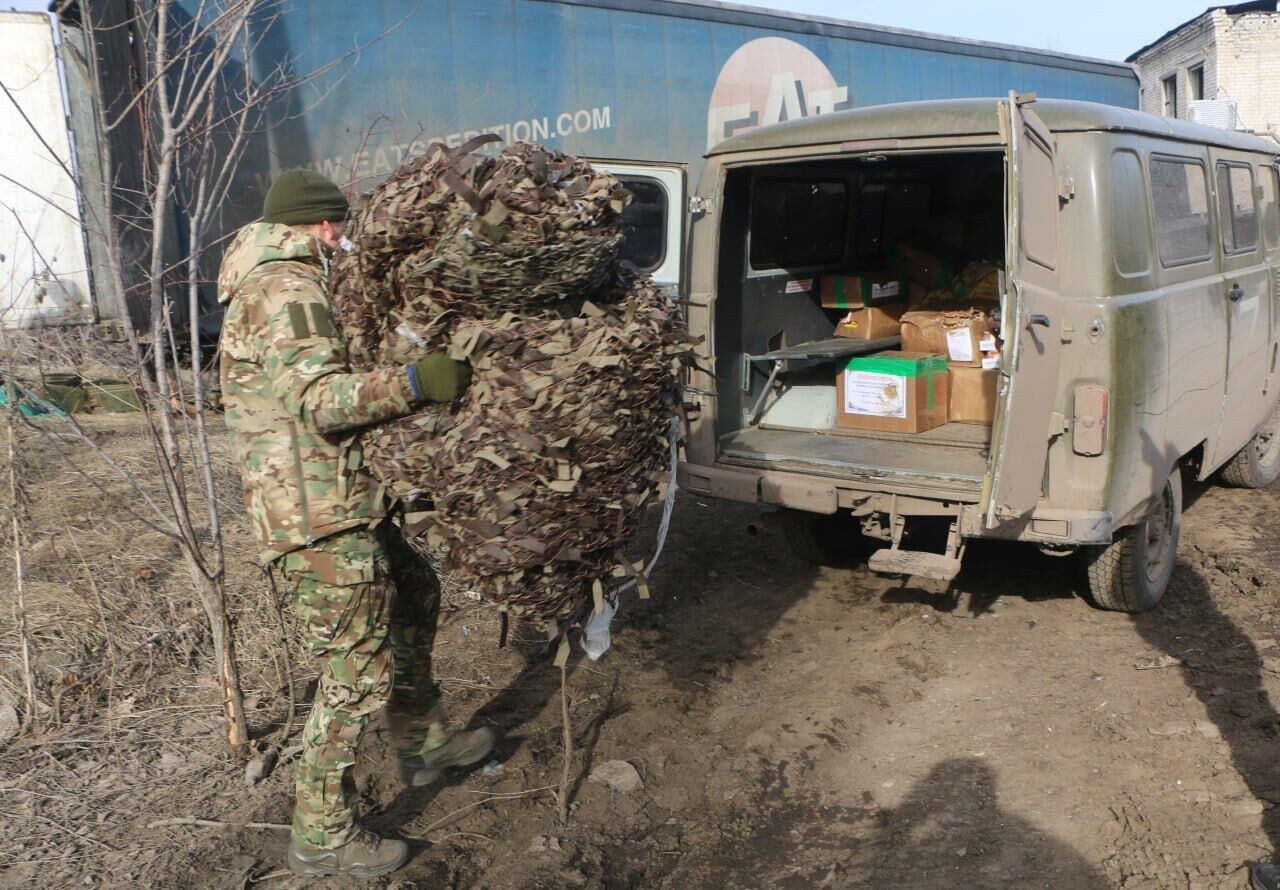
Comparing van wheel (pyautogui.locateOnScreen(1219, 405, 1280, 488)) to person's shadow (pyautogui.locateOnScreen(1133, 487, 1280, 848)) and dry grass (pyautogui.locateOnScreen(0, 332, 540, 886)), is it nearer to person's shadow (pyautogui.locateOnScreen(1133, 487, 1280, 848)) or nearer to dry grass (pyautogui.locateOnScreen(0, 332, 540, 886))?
person's shadow (pyautogui.locateOnScreen(1133, 487, 1280, 848))

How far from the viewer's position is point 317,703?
2.92m

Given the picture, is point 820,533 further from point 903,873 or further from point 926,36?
point 926,36

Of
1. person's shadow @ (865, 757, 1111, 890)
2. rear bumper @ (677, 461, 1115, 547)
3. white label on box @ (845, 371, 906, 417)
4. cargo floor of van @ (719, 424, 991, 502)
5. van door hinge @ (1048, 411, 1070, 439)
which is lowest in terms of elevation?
person's shadow @ (865, 757, 1111, 890)

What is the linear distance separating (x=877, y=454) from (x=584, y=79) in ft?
17.3

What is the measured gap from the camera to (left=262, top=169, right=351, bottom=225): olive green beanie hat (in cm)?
283

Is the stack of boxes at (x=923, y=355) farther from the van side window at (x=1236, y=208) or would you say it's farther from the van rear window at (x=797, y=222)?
the van side window at (x=1236, y=208)

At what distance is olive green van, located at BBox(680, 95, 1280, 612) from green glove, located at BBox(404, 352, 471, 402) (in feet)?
2.34

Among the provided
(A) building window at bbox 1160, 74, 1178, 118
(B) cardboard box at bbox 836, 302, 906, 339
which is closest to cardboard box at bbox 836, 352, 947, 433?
(B) cardboard box at bbox 836, 302, 906, 339

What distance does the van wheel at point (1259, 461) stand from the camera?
257 inches

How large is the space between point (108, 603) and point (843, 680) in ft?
10.2

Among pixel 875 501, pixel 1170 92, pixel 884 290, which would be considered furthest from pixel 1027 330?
pixel 1170 92

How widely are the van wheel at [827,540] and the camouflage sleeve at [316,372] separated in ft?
10.5

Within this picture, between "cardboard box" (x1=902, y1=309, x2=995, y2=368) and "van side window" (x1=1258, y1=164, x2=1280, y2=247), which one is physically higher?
"van side window" (x1=1258, y1=164, x2=1280, y2=247)

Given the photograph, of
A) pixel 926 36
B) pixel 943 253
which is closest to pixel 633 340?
pixel 943 253
